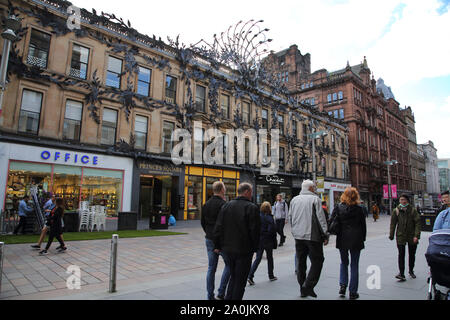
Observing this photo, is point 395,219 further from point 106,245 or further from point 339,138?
point 339,138

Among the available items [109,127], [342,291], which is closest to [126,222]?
[109,127]

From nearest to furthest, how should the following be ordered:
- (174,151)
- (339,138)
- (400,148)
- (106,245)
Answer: (106,245), (174,151), (339,138), (400,148)

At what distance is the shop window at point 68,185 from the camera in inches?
635

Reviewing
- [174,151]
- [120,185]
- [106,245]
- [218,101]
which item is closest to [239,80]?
[218,101]

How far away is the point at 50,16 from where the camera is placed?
16.6 m

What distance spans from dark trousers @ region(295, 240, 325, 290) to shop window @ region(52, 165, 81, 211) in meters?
15.3

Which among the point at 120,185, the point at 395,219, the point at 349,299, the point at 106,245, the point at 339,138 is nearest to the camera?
the point at 349,299

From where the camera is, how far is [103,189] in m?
18.0

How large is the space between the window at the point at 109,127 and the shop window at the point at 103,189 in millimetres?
2089

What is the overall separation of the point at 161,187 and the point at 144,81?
27.4 ft

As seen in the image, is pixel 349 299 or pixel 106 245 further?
pixel 106 245

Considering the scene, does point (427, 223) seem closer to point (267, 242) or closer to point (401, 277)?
point (401, 277)

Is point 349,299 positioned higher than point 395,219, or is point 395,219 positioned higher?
point 395,219
